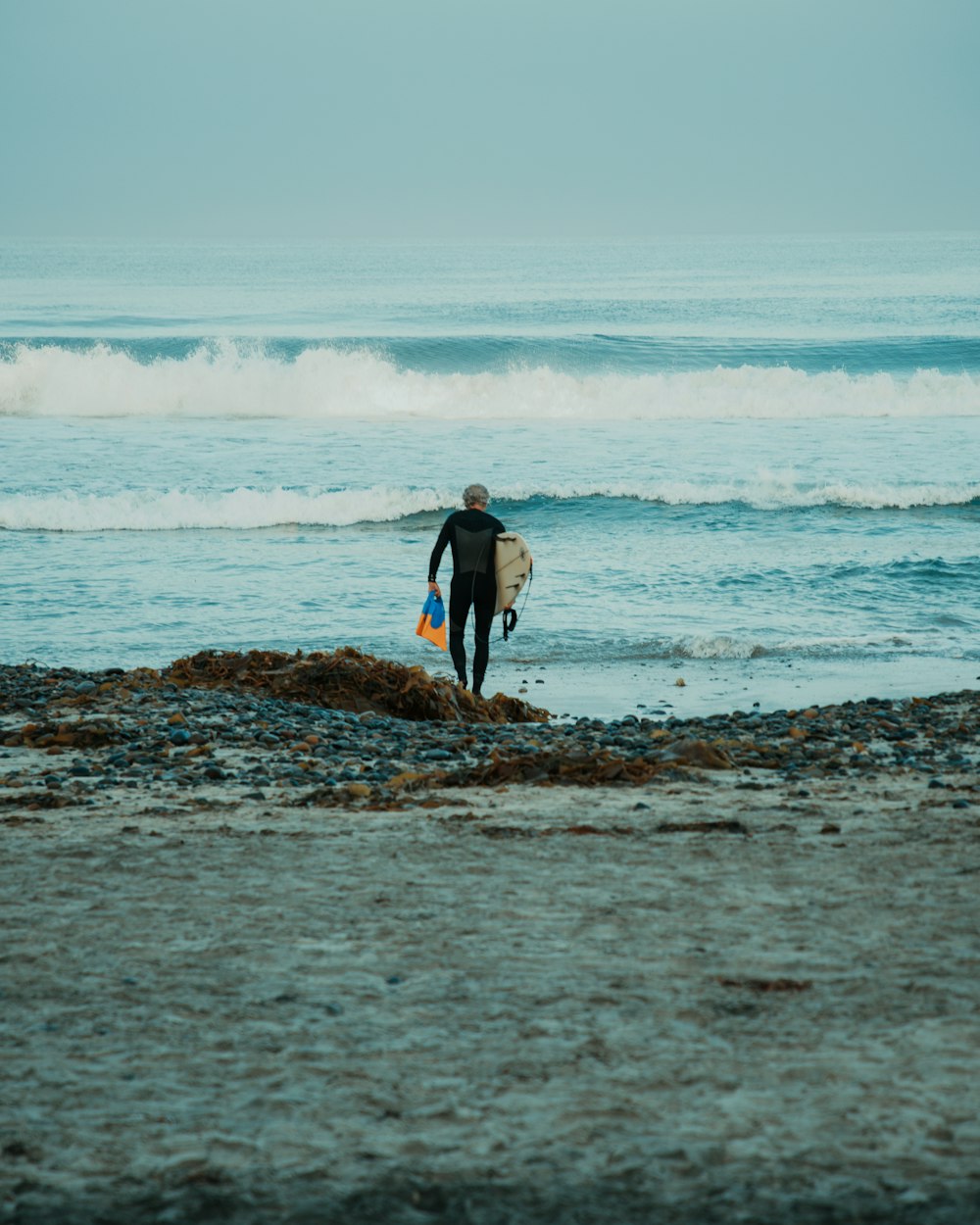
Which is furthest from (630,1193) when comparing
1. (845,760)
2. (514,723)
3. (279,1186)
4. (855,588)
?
(855,588)

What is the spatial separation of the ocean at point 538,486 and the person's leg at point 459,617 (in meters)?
0.77

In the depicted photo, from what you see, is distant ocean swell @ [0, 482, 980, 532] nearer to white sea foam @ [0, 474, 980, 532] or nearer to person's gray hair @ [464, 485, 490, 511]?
white sea foam @ [0, 474, 980, 532]

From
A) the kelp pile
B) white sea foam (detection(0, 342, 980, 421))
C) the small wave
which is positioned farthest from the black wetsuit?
white sea foam (detection(0, 342, 980, 421))

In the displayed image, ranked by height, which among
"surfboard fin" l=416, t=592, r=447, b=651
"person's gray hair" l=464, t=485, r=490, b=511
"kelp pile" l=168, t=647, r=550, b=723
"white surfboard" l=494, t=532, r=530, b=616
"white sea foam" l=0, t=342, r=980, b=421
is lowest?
"kelp pile" l=168, t=647, r=550, b=723

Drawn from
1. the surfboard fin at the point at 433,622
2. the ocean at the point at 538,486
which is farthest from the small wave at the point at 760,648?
the surfboard fin at the point at 433,622

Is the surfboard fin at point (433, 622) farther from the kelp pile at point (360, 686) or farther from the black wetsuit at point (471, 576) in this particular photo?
the kelp pile at point (360, 686)

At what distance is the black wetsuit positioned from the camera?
1012 centimetres

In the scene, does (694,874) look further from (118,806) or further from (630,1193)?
(118,806)

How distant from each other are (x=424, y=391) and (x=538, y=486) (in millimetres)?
13369

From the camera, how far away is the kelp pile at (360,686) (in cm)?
932

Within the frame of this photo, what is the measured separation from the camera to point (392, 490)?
21.2m

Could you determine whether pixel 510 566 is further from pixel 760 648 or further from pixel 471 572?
pixel 760 648

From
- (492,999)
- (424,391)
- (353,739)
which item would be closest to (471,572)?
(353,739)

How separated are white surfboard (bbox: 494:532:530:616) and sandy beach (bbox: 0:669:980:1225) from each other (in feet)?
11.8
